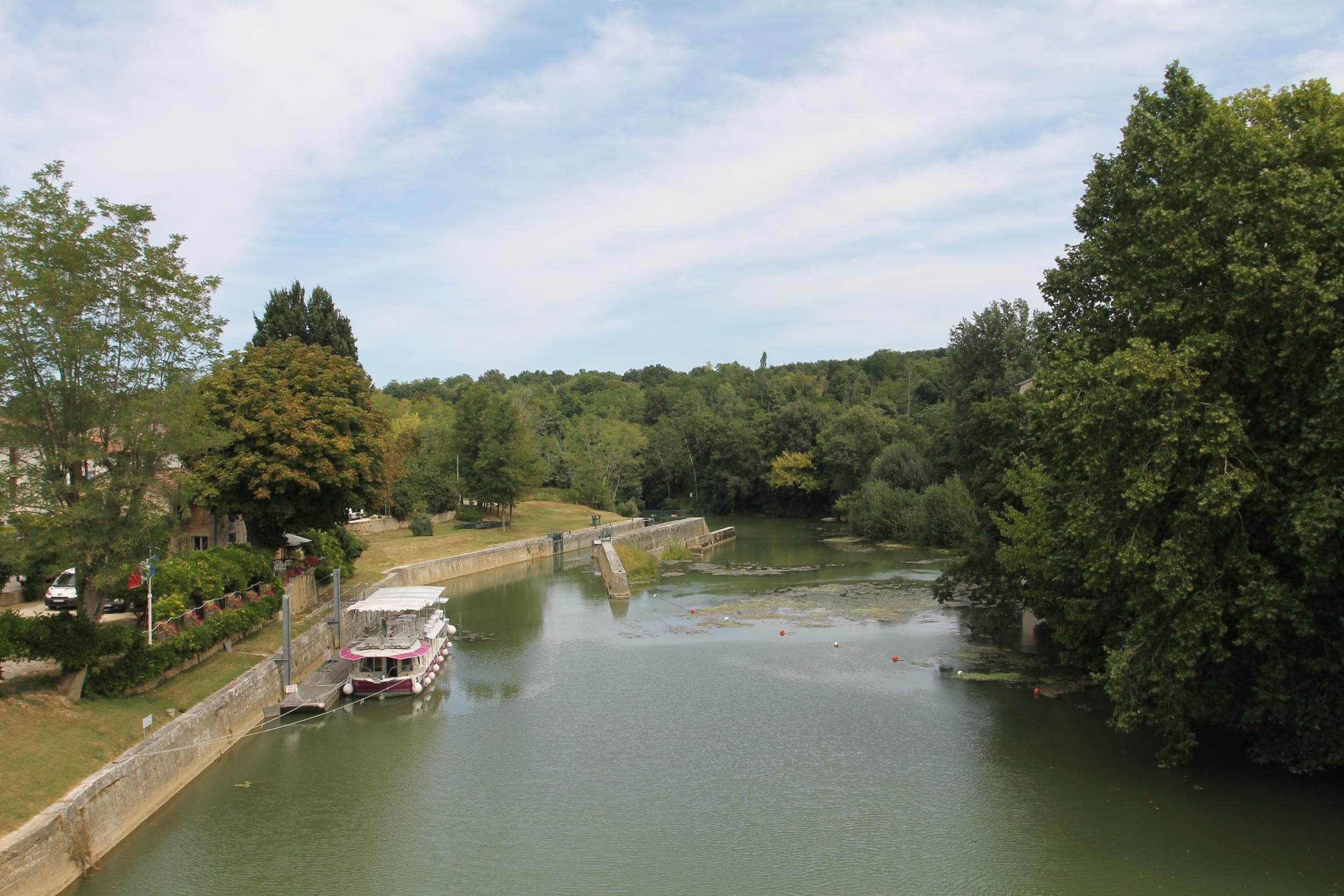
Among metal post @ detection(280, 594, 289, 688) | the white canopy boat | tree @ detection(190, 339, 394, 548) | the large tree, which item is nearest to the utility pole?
the white canopy boat

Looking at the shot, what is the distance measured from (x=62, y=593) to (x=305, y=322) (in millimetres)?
31967

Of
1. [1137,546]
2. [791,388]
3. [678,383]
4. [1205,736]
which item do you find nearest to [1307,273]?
[1137,546]

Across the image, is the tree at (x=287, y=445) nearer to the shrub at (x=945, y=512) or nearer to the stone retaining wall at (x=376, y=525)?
the stone retaining wall at (x=376, y=525)

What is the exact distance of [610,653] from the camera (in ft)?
102

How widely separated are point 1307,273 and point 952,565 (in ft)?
66.7

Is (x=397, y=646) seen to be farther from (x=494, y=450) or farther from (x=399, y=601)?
(x=494, y=450)

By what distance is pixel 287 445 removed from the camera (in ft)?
99.2

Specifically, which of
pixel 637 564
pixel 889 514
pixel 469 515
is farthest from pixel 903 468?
pixel 469 515

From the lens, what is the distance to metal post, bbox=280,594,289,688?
23.6 m

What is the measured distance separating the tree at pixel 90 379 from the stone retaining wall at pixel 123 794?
2.13m

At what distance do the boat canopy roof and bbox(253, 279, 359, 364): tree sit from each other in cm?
2845

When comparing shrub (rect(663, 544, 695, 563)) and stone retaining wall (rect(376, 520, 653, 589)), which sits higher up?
stone retaining wall (rect(376, 520, 653, 589))

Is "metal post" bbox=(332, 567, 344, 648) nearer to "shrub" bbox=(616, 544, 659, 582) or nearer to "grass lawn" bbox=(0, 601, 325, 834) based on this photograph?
"grass lawn" bbox=(0, 601, 325, 834)

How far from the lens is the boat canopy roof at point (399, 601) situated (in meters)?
27.5
